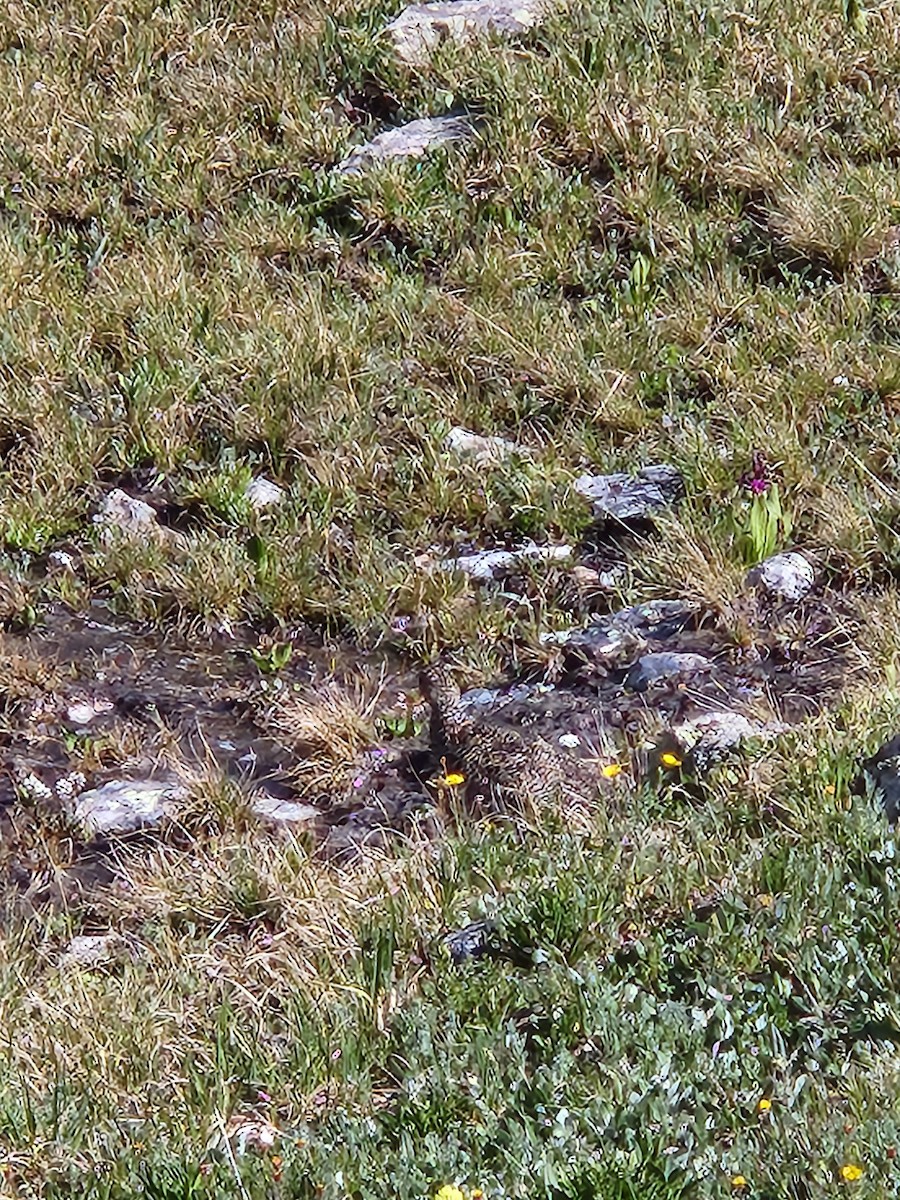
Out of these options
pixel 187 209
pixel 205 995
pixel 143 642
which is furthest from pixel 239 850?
pixel 187 209

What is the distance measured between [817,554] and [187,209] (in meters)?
4.39

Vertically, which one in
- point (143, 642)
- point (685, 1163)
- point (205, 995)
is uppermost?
point (685, 1163)

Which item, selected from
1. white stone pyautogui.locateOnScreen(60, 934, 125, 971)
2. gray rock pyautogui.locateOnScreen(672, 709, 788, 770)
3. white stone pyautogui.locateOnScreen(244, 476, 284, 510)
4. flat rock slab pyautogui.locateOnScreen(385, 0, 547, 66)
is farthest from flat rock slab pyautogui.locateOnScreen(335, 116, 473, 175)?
white stone pyautogui.locateOnScreen(60, 934, 125, 971)

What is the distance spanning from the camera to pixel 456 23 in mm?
9195

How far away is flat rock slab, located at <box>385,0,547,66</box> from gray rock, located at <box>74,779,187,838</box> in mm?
5402

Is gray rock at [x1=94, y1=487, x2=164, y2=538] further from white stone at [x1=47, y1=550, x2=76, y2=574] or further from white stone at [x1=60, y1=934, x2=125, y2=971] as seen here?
white stone at [x1=60, y1=934, x2=125, y2=971]

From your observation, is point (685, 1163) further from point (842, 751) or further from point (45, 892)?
point (45, 892)

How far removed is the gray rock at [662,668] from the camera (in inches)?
213

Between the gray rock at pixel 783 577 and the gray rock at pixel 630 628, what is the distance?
283 millimetres

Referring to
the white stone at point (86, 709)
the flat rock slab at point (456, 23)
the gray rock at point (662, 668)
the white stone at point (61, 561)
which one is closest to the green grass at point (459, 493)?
the white stone at point (61, 561)

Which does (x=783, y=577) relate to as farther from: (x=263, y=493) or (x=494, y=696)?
(x=263, y=493)

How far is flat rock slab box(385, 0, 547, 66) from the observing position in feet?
29.7

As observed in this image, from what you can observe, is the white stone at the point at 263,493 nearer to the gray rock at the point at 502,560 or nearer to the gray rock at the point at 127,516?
the gray rock at the point at 127,516

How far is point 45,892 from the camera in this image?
506 centimetres
